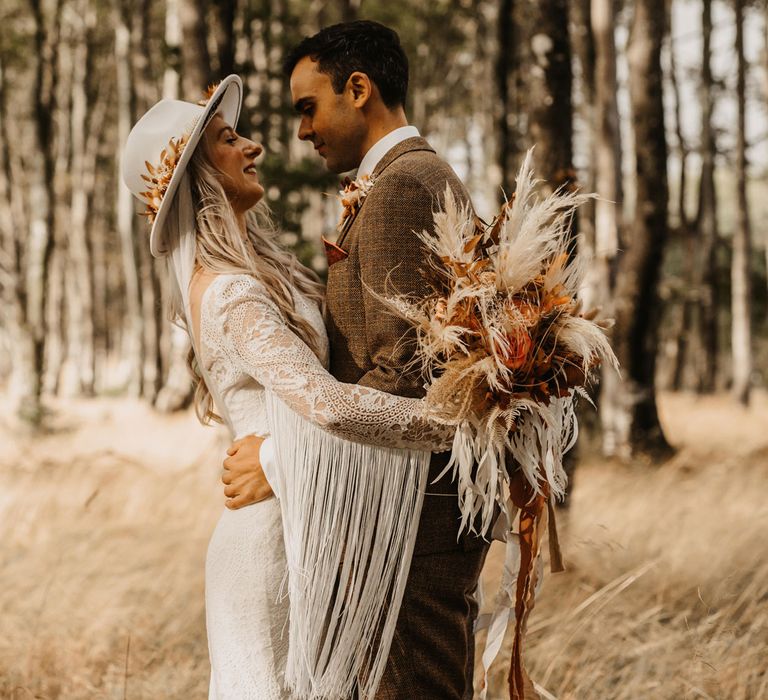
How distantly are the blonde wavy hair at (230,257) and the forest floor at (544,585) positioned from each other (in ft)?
4.79

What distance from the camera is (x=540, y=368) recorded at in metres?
2.18

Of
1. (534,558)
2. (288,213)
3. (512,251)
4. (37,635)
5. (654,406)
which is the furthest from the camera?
(654,406)

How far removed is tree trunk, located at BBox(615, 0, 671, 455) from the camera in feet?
28.9

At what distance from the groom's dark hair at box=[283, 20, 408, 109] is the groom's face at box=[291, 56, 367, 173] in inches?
0.9

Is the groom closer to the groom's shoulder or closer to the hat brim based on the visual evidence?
the groom's shoulder

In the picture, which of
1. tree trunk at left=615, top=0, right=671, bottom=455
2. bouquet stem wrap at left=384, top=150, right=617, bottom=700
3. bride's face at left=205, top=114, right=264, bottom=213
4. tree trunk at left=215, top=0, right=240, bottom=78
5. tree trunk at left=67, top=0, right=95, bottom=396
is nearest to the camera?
bouquet stem wrap at left=384, top=150, right=617, bottom=700

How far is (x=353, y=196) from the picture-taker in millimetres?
2533

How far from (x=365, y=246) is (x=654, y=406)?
7720 mm

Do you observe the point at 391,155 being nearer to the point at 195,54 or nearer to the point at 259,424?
the point at 259,424

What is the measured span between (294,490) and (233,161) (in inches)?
36.8

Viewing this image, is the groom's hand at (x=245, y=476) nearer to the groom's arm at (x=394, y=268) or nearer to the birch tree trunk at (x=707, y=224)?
the groom's arm at (x=394, y=268)

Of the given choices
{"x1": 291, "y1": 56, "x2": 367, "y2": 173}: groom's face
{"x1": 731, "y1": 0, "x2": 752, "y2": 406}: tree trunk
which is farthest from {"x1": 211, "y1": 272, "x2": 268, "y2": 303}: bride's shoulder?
{"x1": 731, "y1": 0, "x2": 752, "y2": 406}: tree trunk

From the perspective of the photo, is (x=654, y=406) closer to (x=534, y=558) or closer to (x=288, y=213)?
(x=288, y=213)

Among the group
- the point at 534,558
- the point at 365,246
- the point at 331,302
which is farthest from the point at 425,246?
the point at 534,558
